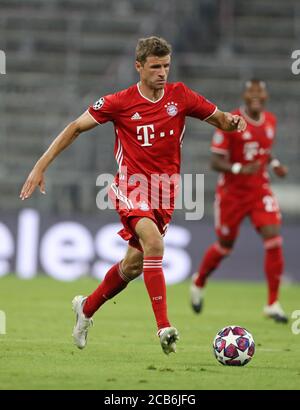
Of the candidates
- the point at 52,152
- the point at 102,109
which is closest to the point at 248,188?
the point at 102,109

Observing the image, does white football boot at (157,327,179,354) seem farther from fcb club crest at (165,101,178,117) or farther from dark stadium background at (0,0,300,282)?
dark stadium background at (0,0,300,282)

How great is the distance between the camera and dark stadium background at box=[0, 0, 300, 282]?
1691cm

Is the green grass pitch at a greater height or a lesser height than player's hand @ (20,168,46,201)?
lesser

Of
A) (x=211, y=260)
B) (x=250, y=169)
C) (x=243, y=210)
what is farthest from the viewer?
(x=211, y=260)

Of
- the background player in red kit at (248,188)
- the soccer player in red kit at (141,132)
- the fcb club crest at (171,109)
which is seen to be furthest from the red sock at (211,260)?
the fcb club crest at (171,109)

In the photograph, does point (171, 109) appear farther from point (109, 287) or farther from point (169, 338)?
point (169, 338)

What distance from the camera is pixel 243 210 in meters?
12.7

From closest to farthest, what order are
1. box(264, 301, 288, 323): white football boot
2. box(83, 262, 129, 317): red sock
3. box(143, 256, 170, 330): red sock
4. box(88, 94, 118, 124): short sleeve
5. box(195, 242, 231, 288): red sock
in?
box(143, 256, 170, 330): red sock, box(88, 94, 118, 124): short sleeve, box(83, 262, 129, 317): red sock, box(264, 301, 288, 323): white football boot, box(195, 242, 231, 288): red sock

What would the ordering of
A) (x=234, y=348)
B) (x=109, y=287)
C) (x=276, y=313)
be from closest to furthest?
(x=234, y=348) → (x=109, y=287) → (x=276, y=313)

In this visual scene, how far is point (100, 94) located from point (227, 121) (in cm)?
1033

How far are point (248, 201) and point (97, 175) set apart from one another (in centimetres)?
514

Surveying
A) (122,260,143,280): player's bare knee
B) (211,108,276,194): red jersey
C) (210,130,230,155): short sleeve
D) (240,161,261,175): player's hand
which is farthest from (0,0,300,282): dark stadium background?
(122,260,143,280): player's bare knee

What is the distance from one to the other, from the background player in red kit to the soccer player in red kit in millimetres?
3868

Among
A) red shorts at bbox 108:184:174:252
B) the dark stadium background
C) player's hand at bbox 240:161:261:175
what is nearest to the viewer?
red shorts at bbox 108:184:174:252
